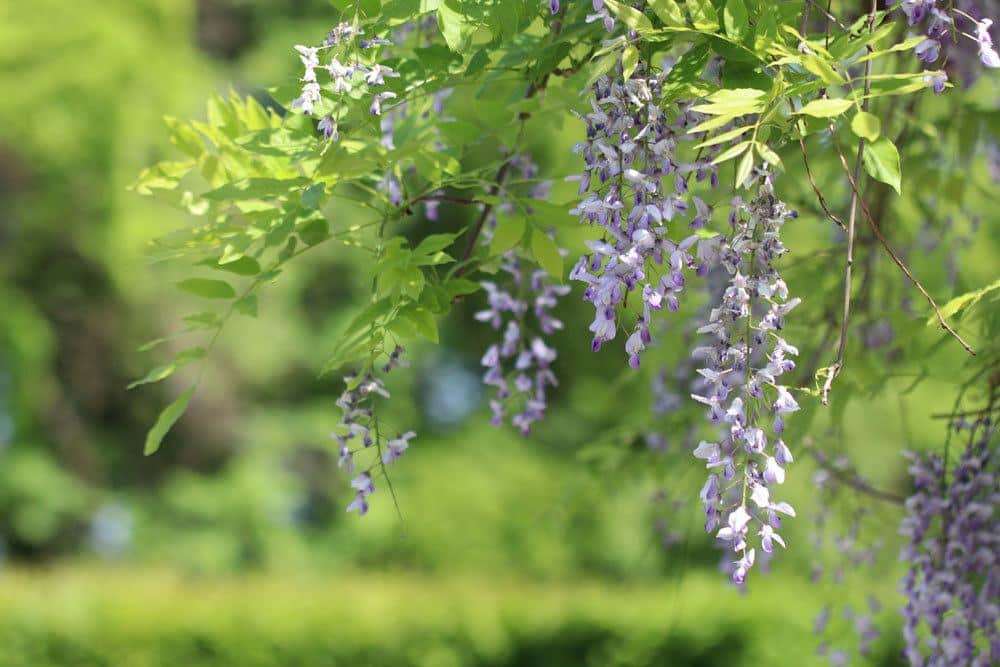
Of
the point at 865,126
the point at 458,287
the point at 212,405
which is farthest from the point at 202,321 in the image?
the point at 212,405

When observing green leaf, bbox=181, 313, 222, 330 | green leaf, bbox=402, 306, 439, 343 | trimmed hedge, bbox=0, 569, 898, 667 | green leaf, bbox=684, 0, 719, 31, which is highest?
green leaf, bbox=684, 0, 719, 31

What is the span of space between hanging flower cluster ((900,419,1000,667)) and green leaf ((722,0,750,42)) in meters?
1.14

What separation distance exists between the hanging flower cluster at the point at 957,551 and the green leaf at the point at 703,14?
1.17 m

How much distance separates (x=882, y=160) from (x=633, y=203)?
34 cm

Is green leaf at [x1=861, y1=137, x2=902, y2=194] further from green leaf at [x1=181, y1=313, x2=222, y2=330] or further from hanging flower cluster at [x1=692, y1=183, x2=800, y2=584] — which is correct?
green leaf at [x1=181, y1=313, x2=222, y2=330]

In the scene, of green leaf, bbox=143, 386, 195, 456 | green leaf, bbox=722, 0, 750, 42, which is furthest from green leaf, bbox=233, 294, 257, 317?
green leaf, bbox=722, 0, 750, 42

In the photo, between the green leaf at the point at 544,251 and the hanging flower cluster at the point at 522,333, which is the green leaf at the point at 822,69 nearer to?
the green leaf at the point at 544,251

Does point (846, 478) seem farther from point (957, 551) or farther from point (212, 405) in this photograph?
point (212, 405)

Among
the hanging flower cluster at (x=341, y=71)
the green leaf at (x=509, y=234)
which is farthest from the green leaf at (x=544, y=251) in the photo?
the hanging flower cluster at (x=341, y=71)

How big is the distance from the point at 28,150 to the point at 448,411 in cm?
514

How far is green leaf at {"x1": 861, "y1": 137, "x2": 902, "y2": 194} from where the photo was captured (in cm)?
134

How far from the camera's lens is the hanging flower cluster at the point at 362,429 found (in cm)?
187

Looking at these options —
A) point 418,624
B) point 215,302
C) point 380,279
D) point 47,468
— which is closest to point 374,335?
point 380,279

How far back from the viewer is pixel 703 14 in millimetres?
1416
